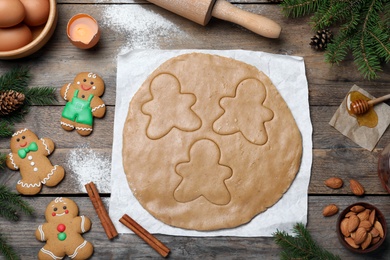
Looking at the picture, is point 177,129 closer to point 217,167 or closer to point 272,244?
point 217,167

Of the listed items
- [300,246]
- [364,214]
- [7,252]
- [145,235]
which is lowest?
[7,252]

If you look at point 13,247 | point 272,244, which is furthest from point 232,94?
point 13,247

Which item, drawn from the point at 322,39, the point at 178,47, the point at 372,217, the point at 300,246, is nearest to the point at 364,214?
the point at 372,217

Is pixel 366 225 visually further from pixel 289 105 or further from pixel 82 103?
pixel 82 103

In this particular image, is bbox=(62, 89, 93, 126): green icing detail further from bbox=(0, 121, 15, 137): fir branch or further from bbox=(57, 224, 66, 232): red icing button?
bbox=(57, 224, 66, 232): red icing button

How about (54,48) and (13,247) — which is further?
(54,48)

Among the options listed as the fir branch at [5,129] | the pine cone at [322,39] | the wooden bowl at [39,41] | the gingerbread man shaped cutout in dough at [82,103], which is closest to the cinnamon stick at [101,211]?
the gingerbread man shaped cutout in dough at [82,103]
